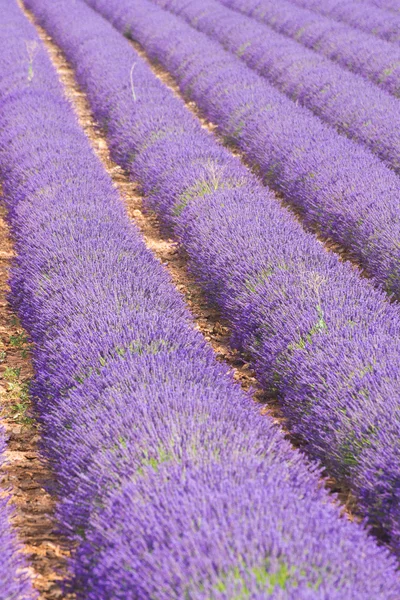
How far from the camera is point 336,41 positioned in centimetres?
1092

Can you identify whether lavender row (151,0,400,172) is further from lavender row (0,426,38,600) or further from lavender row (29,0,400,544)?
lavender row (0,426,38,600)

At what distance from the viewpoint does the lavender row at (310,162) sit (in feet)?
16.4

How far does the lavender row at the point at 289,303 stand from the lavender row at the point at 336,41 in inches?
123

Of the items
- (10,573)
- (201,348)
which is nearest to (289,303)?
(201,348)

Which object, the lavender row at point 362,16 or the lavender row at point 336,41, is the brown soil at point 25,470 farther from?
the lavender row at point 362,16

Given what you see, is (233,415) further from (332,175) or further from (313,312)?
(332,175)

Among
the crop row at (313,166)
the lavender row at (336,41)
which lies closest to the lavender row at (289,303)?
the crop row at (313,166)

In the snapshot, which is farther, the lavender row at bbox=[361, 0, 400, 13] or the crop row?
the lavender row at bbox=[361, 0, 400, 13]

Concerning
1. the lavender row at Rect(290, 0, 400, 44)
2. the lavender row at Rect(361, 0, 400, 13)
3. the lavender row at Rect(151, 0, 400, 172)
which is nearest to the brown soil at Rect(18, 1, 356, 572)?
the lavender row at Rect(151, 0, 400, 172)

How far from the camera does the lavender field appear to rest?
2.10m

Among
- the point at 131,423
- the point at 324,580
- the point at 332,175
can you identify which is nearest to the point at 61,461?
the point at 131,423

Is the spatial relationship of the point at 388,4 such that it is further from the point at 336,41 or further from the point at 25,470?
the point at 25,470

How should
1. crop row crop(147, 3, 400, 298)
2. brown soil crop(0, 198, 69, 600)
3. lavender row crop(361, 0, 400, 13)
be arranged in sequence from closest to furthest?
brown soil crop(0, 198, 69, 600) → crop row crop(147, 3, 400, 298) → lavender row crop(361, 0, 400, 13)

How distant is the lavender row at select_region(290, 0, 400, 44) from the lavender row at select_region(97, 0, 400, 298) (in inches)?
112
